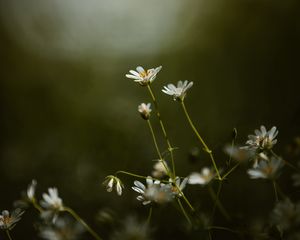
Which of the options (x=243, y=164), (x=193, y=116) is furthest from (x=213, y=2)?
(x=243, y=164)

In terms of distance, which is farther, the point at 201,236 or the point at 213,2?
the point at 213,2

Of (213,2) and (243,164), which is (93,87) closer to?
(213,2)

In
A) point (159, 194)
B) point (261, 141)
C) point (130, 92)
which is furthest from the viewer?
point (130, 92)

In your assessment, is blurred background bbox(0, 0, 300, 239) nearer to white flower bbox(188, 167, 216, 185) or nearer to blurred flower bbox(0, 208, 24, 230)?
white flower bbox(188, 167, 216, 185)

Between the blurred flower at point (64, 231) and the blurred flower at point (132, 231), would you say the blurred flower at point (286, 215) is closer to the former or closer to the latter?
the blurred flower at point (132, 231)

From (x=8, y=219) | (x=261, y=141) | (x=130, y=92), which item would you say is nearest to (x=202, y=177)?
(x=261, y=141)

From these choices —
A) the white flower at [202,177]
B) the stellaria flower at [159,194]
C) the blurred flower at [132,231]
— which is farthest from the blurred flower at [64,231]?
the white flower at [202,177]

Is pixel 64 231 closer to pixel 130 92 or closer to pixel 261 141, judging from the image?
pixel 261 141
